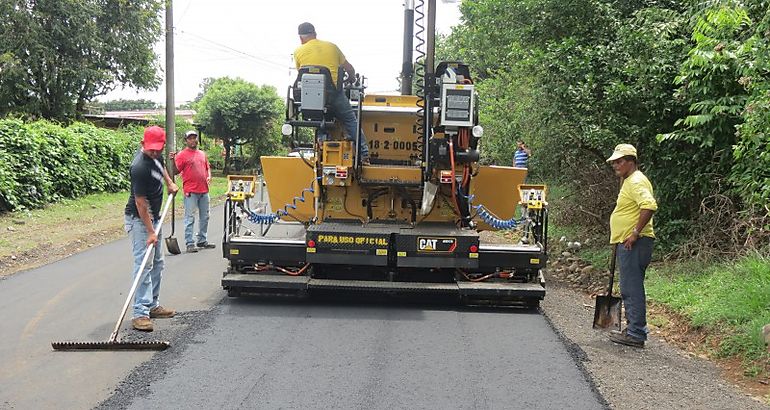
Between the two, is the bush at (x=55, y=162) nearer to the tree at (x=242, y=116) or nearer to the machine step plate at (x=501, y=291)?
the machine step plate at (x=501, y=291)

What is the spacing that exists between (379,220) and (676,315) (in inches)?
134

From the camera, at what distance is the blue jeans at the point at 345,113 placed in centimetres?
817

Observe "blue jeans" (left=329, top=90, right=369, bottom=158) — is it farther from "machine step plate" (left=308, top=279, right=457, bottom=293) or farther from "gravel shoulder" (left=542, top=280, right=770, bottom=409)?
"gravel shoulder" (left=542, top=280, right=770, bottom=409)

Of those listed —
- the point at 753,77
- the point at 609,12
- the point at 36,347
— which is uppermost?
the point at 609,12

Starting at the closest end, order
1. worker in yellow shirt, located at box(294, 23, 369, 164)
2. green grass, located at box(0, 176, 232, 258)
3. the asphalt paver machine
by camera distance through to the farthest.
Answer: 1. the asphalt paver machine
2. worker in yellow shirt, located at box(294, 23, 369, 164)
3. green grass, located at box(0, 176, 232, 258)

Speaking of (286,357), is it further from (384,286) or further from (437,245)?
(437,245)

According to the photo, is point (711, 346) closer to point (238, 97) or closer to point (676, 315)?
point (676, 315)

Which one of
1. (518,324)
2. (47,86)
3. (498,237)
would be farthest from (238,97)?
(518,324)

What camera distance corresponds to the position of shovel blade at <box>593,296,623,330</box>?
21.8 ft

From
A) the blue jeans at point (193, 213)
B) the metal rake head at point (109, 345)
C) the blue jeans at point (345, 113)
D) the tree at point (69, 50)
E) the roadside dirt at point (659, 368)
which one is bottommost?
the roadside dirt at point (659, 368)

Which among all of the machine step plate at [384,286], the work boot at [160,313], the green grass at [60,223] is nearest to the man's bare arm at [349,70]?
the machine step plate at [384,286]

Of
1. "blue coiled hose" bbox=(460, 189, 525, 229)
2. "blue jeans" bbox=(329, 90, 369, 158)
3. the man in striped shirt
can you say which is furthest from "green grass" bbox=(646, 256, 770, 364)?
the man in striped shirt

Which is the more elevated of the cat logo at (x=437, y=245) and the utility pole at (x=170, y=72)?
the utility pole at (x=170, y=72)

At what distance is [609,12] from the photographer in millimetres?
10055
